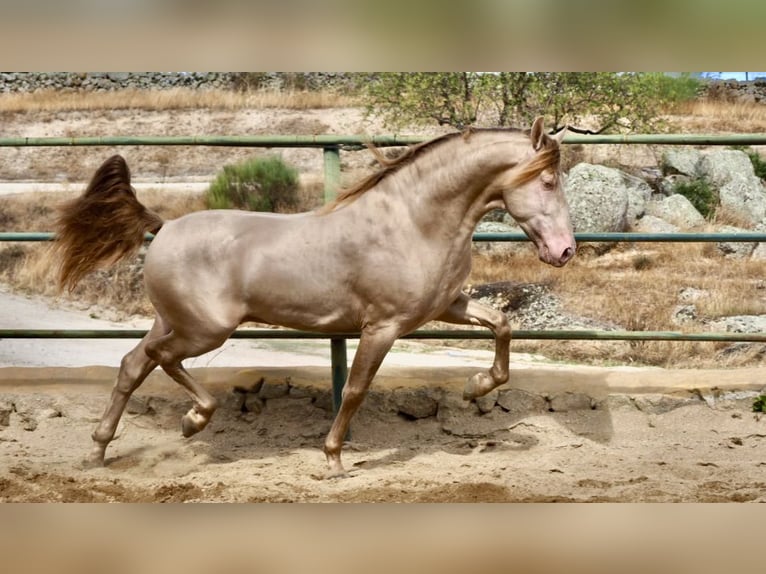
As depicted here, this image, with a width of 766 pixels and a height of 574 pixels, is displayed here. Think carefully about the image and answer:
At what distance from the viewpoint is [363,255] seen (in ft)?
14.2

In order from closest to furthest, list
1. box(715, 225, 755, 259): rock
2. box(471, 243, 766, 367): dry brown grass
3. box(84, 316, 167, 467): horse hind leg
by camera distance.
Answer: box(84, 316, 167, 467): horse hind leg < box(471, 243, 766, 367): dry brown grass < box(715, 225, 755, 259): rock

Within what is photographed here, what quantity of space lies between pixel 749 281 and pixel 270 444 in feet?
25.3

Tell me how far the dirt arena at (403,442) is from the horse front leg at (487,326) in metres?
0.44

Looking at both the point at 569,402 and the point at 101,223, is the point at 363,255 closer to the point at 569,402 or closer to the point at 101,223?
the point at 101,223

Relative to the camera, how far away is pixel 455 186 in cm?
436

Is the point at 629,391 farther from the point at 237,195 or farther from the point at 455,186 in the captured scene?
the point at 237,195

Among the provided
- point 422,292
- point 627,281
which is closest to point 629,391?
point 422,292

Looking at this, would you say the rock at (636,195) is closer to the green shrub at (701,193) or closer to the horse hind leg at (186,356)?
the green shrub at (701,193)

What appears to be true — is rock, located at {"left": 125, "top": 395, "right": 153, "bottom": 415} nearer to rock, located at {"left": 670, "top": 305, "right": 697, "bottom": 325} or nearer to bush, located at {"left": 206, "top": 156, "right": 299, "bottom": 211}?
rock, located at {"left": 670, "top": 305, "right": 697, "bottom": 325}

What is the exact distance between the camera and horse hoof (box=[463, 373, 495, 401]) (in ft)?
14.9

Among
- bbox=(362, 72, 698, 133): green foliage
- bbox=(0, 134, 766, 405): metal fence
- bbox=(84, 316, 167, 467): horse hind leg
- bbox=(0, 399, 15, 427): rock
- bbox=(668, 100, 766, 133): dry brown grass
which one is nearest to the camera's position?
bbox=(84, 316, 167, 467): horse hind leg

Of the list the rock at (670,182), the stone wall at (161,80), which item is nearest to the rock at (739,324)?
the rock at (670,182)

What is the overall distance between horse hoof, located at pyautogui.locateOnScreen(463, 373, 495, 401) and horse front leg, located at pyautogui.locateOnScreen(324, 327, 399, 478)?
1.54 ft

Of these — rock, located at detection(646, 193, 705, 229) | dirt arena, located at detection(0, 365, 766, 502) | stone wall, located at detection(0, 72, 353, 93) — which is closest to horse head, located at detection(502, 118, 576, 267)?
dirt arena, located at detection(0, 365, 766, 502)
